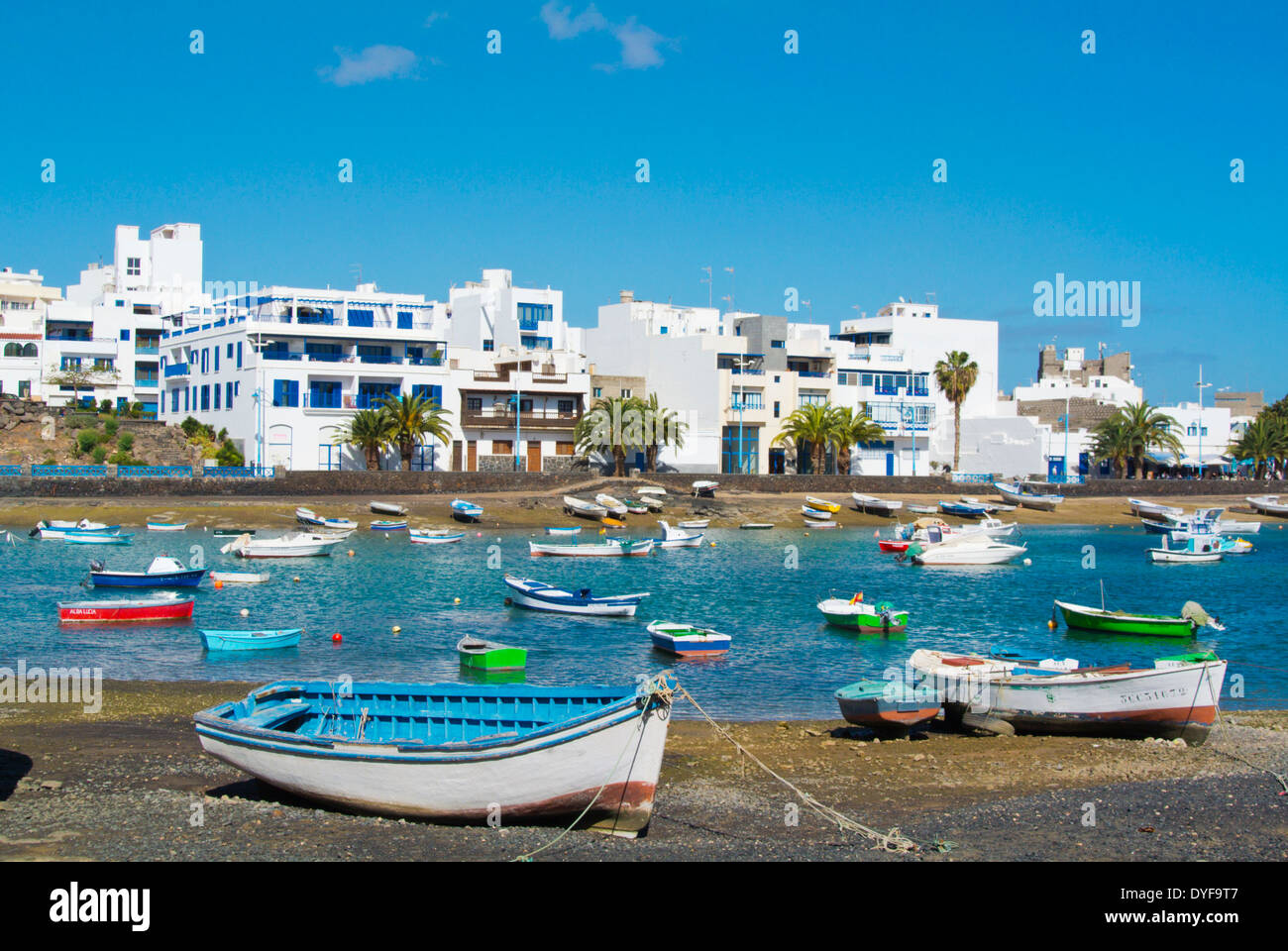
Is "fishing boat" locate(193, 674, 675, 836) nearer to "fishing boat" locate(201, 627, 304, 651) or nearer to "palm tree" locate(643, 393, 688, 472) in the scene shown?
"fishing boat" locate(201, 627, 304, 651)

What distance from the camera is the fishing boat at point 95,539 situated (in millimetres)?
58406

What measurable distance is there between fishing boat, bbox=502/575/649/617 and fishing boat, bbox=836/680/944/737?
1605cm

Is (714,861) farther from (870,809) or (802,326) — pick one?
(802,326)

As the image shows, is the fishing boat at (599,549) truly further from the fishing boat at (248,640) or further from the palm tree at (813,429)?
the palm tree at (813,429)

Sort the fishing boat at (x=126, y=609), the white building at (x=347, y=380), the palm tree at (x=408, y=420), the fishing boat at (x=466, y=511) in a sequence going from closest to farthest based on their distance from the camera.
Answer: the fishing boat at (x=126, y=609), the fishing boat at (x=466, y=511), the palm tree at (x=408, y=420), the white building at (x=347, y=380)

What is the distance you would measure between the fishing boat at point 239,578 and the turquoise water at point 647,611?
446 millimetres

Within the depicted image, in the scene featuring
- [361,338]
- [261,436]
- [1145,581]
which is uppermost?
[361,338]

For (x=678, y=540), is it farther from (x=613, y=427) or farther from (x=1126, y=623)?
(x=1126, y=623)

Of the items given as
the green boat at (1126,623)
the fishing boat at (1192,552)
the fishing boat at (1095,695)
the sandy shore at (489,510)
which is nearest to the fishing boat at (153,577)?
the sandy shore at (489,510)

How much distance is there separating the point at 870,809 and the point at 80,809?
462 inches

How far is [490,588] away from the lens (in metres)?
47.3

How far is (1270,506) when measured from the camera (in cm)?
9506

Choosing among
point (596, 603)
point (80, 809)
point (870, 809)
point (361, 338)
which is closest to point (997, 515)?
point (361, 338)

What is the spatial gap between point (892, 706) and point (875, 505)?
202 ft
